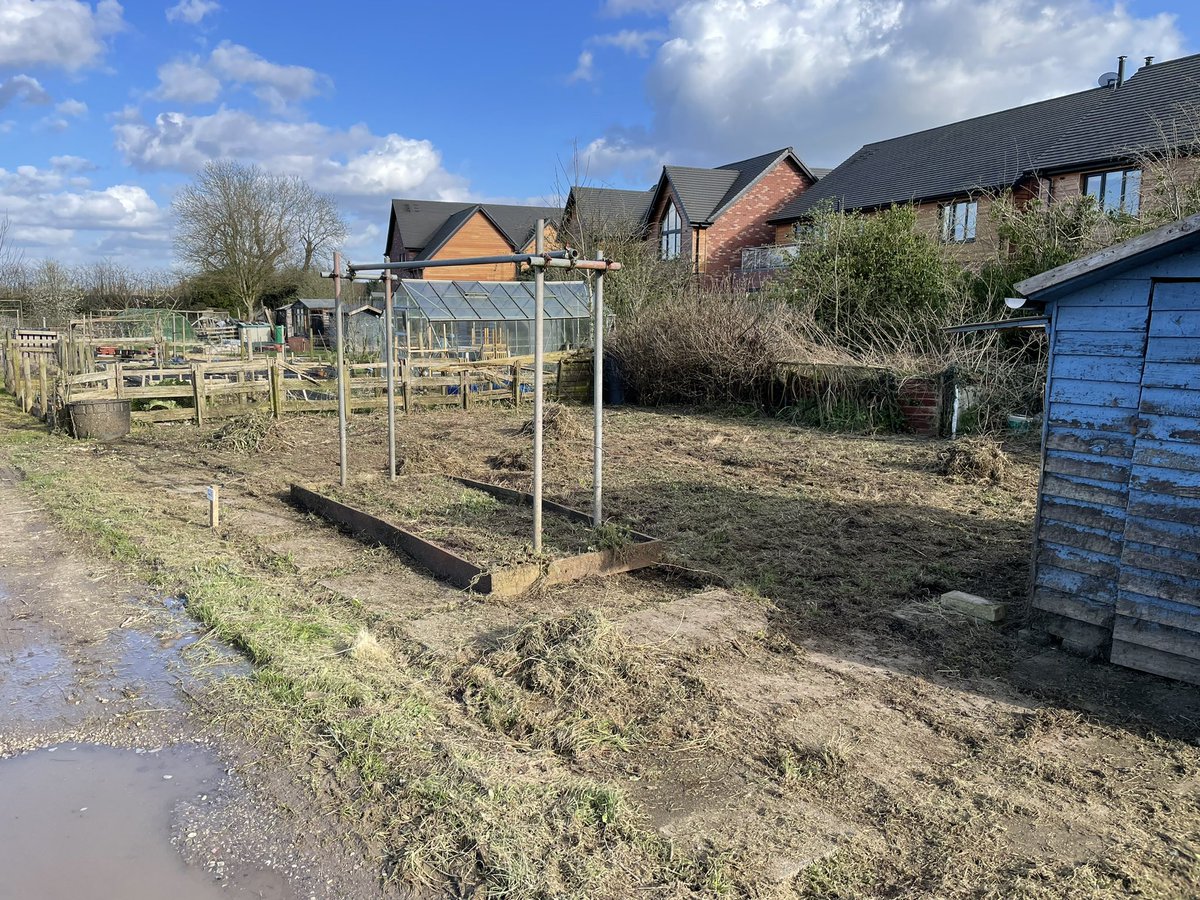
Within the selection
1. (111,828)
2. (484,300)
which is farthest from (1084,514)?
(484,300)

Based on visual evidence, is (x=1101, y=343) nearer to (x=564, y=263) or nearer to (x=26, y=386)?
(x=564, y=263)

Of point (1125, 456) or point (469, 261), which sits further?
point (469, 261)

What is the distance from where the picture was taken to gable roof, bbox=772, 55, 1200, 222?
80.0 ft

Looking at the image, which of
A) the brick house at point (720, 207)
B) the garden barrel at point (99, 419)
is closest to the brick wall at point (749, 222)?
the brick house at point (720, 207)

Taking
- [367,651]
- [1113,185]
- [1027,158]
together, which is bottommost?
[367,651]

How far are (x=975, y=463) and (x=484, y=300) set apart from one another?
18.5 meters

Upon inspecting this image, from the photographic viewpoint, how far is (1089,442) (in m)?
5.52

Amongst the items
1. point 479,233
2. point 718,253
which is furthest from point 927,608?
point 479,233

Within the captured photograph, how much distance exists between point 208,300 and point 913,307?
152 ft

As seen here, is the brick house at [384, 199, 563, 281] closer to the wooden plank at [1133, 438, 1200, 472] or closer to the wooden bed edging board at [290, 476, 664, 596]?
the wooden bed edging board at [290, 476, 664, 596]

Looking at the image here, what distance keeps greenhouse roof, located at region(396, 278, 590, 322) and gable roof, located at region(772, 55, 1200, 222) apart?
8.31 m

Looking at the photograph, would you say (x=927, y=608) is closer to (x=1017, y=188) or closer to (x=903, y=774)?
(x=903, y=774)

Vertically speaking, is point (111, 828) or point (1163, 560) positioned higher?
point (1163, 560)

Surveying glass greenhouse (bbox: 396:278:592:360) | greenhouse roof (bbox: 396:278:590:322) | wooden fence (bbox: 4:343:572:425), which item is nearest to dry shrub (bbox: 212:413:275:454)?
wooden fence (bbox: 4:343:572:425)
